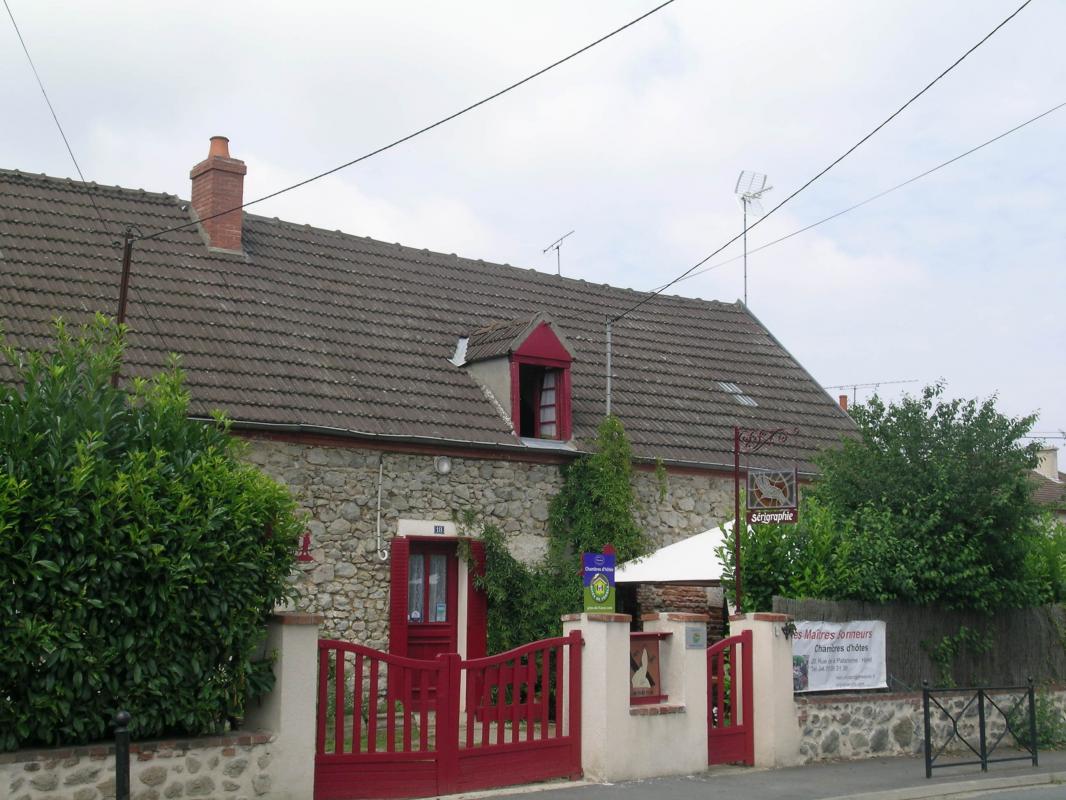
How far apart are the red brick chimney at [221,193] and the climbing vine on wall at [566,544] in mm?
5734

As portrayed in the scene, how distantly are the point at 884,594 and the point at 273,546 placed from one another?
24.9 feet

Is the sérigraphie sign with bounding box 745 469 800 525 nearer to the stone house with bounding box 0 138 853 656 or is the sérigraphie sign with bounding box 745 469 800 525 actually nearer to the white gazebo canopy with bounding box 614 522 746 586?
the white gazebo canopy with bounding box 614 522 746 586

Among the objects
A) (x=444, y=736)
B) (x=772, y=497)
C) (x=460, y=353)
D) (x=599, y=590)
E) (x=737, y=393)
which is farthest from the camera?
(x=737, y=393)

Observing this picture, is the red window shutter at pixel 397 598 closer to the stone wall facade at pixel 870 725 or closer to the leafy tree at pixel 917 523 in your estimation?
the leafy tree at pixel 917 523

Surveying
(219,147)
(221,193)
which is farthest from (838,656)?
(219,147)

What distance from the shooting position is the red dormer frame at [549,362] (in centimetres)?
1731

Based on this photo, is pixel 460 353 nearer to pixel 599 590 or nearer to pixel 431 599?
pixel 431 599

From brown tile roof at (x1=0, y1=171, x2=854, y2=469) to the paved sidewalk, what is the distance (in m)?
5.92

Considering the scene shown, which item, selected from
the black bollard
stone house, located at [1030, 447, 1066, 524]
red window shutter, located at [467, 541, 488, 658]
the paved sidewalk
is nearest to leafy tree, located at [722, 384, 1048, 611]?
the paved sidewalk

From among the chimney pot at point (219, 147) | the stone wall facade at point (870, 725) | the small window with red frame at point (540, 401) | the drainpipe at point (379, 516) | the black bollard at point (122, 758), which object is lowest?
the stone wall facade at point (870, 725)

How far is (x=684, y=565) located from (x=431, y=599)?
135 inches

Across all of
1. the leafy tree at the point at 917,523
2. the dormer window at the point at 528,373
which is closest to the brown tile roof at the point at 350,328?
the dormer window at the point at 528,373

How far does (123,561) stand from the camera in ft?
28.6

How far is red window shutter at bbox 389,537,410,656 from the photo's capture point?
50.6 ft
